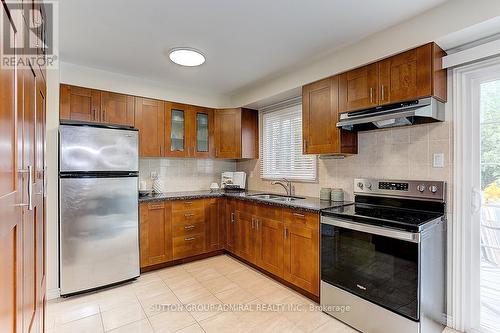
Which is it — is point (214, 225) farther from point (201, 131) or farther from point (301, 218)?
point (301, 218)

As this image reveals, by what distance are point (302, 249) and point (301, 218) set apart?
12.2 inches

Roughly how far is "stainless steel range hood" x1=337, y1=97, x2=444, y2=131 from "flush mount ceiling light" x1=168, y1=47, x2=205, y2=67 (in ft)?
5.20

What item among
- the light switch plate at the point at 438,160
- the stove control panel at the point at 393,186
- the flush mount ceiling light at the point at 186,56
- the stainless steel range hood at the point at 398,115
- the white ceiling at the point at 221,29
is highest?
the white ceiling at the point at 221,29

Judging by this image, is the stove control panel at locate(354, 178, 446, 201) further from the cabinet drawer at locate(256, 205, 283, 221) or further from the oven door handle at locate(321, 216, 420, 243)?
the cabinet drawer at locate(256, 205, 283, 221)

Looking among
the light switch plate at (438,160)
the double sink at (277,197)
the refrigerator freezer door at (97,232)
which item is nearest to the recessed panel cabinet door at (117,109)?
the refrigerator freezer door at (97,232)

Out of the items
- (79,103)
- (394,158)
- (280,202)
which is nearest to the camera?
(394,158)

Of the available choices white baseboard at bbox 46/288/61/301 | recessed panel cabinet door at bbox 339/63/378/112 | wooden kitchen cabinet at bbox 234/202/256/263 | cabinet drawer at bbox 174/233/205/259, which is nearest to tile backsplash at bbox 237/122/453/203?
recessed panel cabinet door at bbox 339/63/378/112

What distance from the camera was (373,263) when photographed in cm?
199

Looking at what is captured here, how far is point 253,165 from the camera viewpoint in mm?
4359

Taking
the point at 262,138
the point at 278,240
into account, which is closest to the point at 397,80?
the point at 278,240

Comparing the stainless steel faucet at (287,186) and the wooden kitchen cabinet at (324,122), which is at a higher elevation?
the wooden kitchen cabinet at (324,122)

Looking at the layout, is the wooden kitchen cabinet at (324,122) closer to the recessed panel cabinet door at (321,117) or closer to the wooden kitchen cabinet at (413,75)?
the recessed panel cabinet door at (321,117)

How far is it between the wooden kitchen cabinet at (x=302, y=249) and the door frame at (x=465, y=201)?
109 centimetres

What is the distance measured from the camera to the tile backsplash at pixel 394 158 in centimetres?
218
